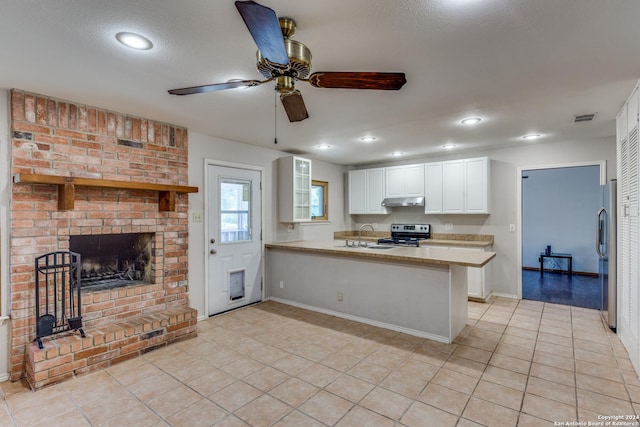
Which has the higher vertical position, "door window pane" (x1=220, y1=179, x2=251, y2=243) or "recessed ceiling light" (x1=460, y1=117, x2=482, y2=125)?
"recessed ceiling light" (x1=460, y1=117, x2=482, y2=125)

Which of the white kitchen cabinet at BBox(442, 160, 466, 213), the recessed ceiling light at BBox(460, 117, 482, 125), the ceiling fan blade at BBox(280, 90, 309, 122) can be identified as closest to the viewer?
A: the ceiling fan blade at BBox(280, 90, 309, 122)

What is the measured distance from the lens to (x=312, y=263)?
4387 millimetres

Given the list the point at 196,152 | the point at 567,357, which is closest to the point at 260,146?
the point at 196,152

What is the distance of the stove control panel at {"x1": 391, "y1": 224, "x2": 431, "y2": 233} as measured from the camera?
559cm

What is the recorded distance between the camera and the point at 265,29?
1.31 m

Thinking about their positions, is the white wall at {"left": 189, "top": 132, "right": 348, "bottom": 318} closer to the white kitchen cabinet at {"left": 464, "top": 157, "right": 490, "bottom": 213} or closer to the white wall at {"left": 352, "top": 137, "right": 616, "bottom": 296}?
the white wall at {"left": 352, "top": 137, "right": 616, "bottom": 296}

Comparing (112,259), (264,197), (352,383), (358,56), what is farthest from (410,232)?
(112,259)

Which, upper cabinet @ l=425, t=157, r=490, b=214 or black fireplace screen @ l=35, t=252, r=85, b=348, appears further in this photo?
upper cabinet @ l=425, t=157, r=490, b=214

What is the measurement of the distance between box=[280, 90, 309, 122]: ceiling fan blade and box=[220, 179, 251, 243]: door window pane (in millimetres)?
2288

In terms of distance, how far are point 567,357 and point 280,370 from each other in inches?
103

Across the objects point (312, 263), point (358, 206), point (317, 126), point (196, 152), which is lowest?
point (312, 263)

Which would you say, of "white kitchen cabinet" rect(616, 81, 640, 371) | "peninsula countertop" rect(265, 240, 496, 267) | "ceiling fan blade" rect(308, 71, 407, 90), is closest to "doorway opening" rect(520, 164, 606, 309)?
"white kitchen cabinet" rect(616, 81, 640, 371)

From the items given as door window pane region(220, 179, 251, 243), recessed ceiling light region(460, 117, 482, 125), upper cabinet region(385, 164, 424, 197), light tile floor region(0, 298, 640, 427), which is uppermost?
recessed ceiling light region(460, 117, 482, 125)

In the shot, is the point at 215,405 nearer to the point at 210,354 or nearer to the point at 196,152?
the point at 210,354
